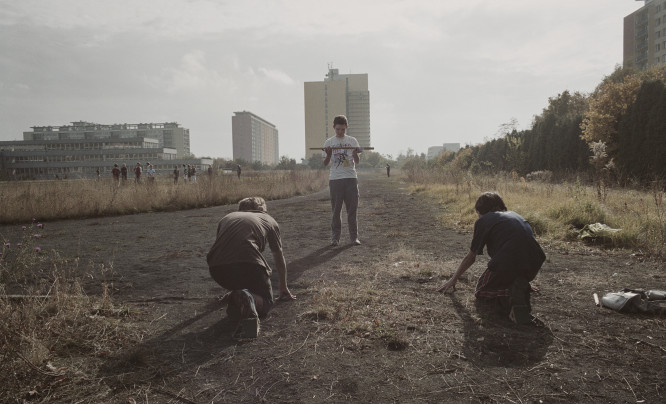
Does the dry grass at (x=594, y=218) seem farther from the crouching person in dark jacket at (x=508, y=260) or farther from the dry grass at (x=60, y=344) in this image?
the dry grass at (x=60, y=344)

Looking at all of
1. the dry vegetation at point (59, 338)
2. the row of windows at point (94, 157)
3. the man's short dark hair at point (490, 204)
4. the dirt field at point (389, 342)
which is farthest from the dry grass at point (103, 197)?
the row of windows at point (94, 157)

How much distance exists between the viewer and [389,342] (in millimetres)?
2674

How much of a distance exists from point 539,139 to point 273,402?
1247 inches

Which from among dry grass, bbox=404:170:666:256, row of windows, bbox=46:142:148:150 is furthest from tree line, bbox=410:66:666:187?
row of windows, bbox=46:142:148:150

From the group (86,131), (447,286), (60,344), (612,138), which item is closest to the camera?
(60,344)

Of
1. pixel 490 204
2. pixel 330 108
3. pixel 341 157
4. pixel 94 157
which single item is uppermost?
pixel 330 108

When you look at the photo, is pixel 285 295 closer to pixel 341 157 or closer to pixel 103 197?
pixel 341 157

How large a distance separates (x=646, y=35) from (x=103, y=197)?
283 ft

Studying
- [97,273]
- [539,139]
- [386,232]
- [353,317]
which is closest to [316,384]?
[353,317]

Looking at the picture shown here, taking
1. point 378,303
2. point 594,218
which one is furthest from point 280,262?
point 594,218

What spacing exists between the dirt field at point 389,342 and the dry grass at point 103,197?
7.76 m

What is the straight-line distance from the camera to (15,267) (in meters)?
3.73

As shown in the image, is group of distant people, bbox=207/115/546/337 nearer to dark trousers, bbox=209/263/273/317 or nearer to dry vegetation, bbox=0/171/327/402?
dark trousers, bbox=209/263/273/317

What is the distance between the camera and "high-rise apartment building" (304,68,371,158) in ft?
577
